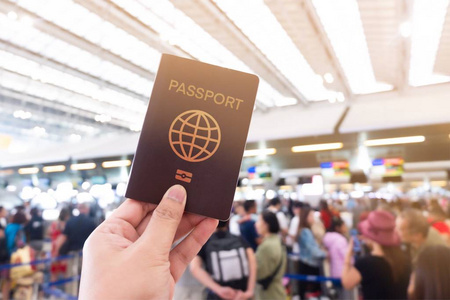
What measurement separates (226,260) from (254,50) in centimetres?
460

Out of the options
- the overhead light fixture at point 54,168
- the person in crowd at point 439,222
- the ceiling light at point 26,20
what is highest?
the ceiling light at point 26,20

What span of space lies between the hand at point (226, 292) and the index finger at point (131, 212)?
1865mm

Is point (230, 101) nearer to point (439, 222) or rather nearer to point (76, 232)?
point (439, 222)

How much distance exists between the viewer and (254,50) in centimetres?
613

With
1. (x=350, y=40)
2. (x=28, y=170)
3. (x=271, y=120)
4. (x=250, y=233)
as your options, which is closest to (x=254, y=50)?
(x=271, y=120)

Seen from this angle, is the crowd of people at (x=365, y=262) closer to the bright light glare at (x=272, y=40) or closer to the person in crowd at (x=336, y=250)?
the person in crowd at (x=336, y=250)

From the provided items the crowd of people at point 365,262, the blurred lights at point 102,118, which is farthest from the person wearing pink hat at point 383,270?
the blurred lights at point 102,118

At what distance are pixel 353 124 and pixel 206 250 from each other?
10.1 feet

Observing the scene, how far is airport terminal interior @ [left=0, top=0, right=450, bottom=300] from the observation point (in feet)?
8.48

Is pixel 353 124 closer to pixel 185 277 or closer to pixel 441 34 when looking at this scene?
pixel 441 34

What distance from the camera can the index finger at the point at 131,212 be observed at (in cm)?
86

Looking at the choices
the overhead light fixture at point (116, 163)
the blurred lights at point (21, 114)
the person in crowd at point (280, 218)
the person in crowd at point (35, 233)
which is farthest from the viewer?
the blurred lights at point (21, 114)

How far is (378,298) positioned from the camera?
2264 millimetres

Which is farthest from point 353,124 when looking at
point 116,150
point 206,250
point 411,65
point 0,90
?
point 0,90
